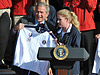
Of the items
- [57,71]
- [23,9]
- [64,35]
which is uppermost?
[23,9]

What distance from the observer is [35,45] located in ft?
19.8

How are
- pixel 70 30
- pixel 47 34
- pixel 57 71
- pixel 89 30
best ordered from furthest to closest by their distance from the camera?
pixel 89 30 → pixel 47 34 → pixel 70 30 → pixel 57 71

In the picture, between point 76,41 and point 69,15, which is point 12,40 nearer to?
point 69,15

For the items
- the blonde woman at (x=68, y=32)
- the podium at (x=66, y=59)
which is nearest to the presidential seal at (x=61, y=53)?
the podium at (x=66, y=59)

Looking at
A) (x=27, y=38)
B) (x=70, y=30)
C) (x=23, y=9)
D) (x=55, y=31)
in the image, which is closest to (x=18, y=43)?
(x=27, y=38)

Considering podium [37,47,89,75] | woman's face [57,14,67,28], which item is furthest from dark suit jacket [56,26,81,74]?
podium [37,47,89,75]

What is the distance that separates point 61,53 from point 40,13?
1339 mm

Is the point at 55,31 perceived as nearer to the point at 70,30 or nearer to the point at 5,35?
the point at 70,30

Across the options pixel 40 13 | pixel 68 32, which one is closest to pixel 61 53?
pixel 68 32

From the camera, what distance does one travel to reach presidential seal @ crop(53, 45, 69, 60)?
466cm

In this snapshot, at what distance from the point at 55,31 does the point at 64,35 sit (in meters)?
0.48

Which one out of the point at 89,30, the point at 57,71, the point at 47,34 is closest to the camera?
the point at 57,71

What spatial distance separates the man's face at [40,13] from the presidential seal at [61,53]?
1269 mm

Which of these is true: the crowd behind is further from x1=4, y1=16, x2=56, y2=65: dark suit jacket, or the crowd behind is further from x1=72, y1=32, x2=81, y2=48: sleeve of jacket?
x1=72, y1=32, x2=81, y2=48: sleeve of jacket
